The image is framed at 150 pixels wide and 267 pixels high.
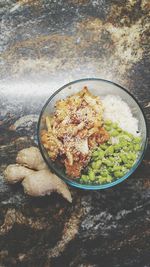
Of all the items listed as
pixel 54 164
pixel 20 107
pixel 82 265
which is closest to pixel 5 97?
pixel 20 107

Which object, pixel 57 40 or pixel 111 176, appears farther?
pixel 57 40

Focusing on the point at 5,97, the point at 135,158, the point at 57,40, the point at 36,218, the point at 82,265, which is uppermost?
the point at 57,40

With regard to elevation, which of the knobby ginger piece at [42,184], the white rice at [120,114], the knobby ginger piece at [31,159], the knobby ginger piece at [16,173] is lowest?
the knobby ginger piece at [42,184]

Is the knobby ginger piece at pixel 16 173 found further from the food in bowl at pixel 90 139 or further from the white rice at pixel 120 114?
the white rice at pixel 120 114

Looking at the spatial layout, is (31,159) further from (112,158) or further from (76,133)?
(112,158)

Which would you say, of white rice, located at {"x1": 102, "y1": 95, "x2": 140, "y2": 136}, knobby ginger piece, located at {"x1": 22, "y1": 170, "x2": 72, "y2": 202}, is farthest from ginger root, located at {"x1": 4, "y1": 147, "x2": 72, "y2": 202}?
white rice, located at {"x1": 102, "y1": 95, "x2": 140, "y2": 136}

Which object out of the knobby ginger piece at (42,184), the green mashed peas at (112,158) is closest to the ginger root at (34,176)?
the knobby ginger piece at (42,184)

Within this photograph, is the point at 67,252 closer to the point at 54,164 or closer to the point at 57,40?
the point at 54,164
